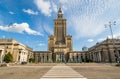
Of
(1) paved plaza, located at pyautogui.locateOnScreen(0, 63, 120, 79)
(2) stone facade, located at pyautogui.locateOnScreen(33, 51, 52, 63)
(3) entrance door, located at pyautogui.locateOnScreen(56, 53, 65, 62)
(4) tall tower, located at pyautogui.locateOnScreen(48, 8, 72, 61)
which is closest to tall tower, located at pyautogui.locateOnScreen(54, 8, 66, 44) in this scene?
(4) tall tower, located at pyautogui.locateOnScreen(48, 8, 72, 61)

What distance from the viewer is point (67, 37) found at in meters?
136

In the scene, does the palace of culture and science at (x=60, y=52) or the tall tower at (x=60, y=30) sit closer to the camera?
the palace of culture and science at (x=60, y=52)

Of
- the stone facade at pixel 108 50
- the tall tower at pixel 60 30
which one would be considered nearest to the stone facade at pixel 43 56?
the tall tower at pixel 60 30

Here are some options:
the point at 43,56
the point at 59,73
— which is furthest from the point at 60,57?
the point at 59,73

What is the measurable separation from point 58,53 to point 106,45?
50.4 metres

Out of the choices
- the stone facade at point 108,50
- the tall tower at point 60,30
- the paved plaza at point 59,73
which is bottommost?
the paved plaza at point 59,73

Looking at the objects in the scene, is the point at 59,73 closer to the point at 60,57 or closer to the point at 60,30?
the point at 60,57

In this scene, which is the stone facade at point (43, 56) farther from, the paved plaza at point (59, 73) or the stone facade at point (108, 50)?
the paved plaza at point (59, 73)

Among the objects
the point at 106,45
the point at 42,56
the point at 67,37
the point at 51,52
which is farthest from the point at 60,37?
the point at 106,45

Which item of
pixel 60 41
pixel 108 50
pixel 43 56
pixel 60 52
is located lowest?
pixel 43 56

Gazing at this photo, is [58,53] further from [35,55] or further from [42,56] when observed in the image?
[35,55]

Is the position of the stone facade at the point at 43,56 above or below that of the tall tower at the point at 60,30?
A: below

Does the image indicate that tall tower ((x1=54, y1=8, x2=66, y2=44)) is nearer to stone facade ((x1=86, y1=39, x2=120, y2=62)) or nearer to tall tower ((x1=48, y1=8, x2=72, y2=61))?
tall tower ((x1=48, y1=8, x2=72, y2=61))

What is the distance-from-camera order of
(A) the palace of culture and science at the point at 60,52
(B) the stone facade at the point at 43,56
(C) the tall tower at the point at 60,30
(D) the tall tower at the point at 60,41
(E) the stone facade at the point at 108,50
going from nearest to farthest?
(E) the stone facade at the point at 108,50 < (A) the palace of culture and science at the point at 60,52 < (D) the tall tower at the point at 60,41 < (B) the stone facade at the point at 43,56 < (C) the tall tower at the point at 60,30
